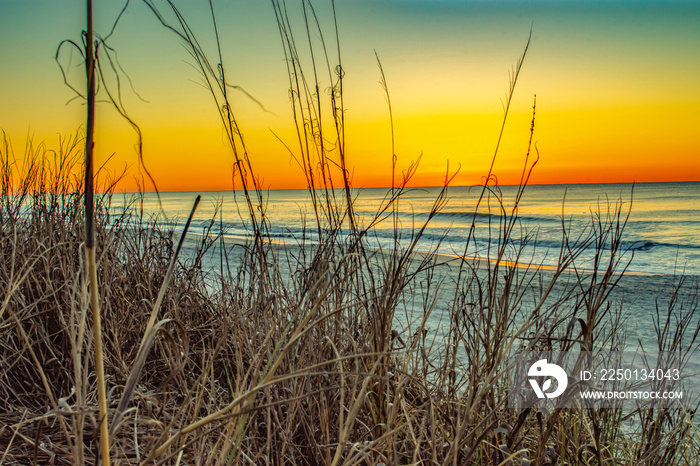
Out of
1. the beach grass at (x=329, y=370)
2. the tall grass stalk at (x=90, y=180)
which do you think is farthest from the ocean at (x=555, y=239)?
the tall grass stalk at (x=90, y=180)

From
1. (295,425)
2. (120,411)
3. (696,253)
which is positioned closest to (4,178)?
(295,425)

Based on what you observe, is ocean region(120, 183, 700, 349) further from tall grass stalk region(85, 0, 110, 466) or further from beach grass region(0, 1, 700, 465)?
tall grass stalk region(85, 0, 110, 466)

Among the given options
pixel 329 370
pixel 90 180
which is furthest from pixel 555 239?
pixel 90 180

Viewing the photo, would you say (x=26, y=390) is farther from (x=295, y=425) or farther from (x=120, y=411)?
(x=120, y=411)

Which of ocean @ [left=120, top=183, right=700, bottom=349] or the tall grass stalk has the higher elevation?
the tall grass stalk

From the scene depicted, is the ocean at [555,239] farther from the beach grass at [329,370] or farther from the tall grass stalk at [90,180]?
the tall grass stalk at [90,180]

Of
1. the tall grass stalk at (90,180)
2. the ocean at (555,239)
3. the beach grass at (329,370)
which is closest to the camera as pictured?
the tall grass stalk at (90,180)

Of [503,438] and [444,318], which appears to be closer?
[503,438]

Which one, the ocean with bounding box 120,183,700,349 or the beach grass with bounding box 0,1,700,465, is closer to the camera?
the beach grass with bounding box 0,1,700,465

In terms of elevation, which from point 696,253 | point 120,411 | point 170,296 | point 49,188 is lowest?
point 696,253

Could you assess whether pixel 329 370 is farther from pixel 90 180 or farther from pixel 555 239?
pixel 555 239

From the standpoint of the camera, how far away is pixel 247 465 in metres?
1.49

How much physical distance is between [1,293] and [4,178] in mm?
2108

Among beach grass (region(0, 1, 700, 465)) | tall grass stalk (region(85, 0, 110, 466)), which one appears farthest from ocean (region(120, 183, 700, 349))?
tall grass stalk (region(85, 0, 110, 466))
